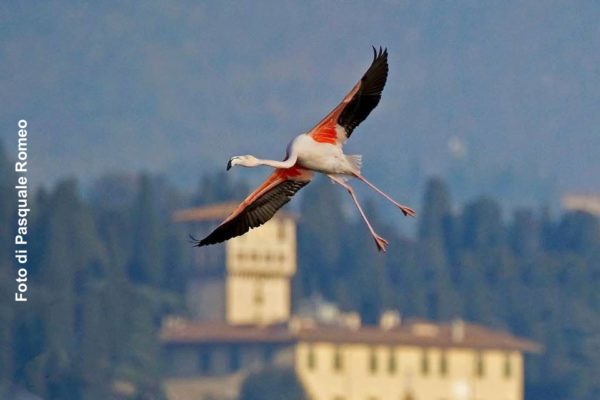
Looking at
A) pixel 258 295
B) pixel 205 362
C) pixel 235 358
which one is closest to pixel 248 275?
pixel 258 295

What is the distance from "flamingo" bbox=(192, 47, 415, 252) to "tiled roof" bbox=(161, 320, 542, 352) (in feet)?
298

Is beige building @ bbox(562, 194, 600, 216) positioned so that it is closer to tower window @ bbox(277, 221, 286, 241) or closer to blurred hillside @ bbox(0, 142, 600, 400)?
blurred hillside @ bbox(0, 142, 600, 400)

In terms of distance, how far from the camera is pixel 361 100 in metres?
22.5

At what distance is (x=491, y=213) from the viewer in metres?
171

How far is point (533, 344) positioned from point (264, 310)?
12.1m

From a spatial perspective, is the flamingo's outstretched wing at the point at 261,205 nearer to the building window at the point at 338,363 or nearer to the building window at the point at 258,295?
the building window at the point at 338,363

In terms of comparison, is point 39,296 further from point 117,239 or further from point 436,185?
point 436,185

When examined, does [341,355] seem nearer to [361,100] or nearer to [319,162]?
[361,100]

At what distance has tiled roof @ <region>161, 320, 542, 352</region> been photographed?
378 ft

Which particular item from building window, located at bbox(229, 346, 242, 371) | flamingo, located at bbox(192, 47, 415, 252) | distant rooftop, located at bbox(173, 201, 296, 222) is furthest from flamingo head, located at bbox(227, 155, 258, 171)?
distant rooftop, located at bbox(173, 201, 296, 222)

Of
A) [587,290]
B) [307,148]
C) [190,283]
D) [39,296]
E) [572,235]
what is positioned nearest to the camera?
[307,148]

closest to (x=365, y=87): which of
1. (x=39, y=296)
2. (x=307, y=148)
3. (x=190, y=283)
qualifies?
(x=307, y=148)

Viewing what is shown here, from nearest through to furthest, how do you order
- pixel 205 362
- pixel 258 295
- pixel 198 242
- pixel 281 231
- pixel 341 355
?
pixel 198 242 → pixel 341 355 → pixel 205 362 → pixel 258 295 → pixel 281 231

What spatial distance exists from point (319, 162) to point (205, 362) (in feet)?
325
